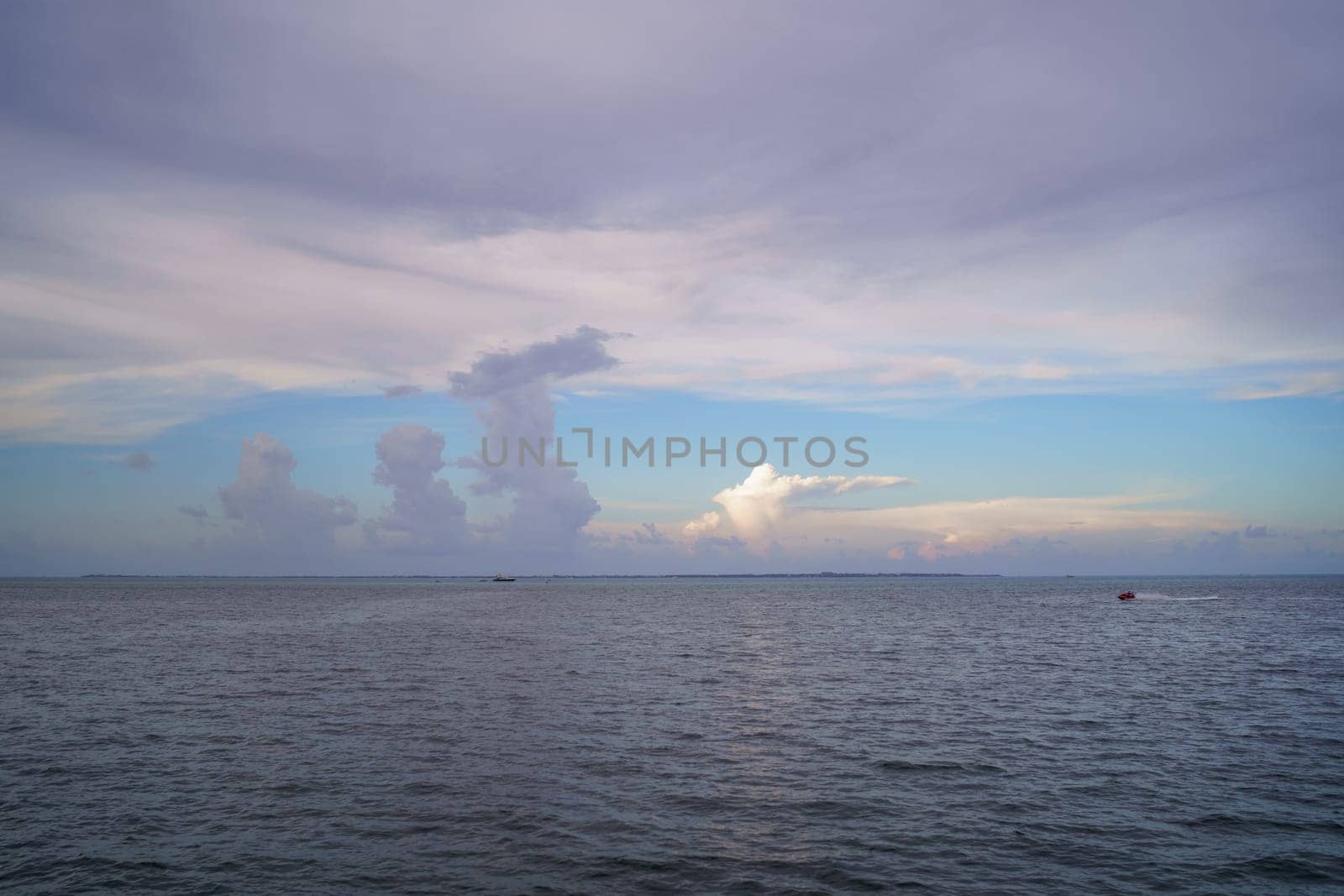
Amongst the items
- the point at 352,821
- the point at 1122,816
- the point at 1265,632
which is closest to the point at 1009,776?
the point at 1122,816

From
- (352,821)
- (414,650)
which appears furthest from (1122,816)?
(414,650)

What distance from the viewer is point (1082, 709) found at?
138 ft

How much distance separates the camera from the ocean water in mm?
21203

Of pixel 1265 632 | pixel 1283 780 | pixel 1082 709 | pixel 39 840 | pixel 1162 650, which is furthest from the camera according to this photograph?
pixel 1265 632

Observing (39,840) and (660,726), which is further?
(660,726)

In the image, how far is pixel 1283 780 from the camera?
29.0 metres

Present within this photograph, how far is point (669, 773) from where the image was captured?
29797 mm

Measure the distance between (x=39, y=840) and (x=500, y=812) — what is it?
40.5 feet

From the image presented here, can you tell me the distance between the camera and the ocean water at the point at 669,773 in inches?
835

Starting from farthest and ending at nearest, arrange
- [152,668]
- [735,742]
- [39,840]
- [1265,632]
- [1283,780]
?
[1265,632], [152,668], [735,742], [1283,780], [39,840]

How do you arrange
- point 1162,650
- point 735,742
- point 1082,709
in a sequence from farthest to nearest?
point 1162,650 → point 1082,709 → point 735,742

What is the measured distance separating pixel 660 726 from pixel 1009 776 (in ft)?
49.7

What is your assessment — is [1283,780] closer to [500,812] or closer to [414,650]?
[500,812]

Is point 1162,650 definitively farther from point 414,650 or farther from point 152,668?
point 152,668
